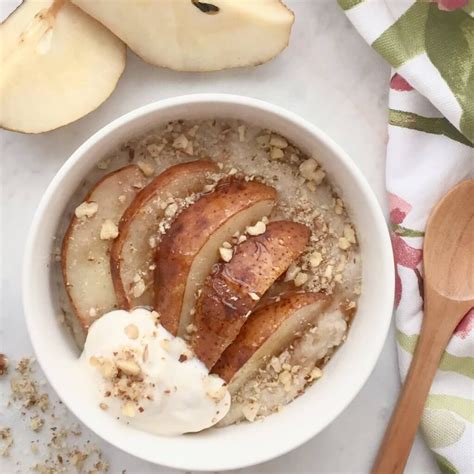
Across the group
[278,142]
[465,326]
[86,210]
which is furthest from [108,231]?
[465,326]

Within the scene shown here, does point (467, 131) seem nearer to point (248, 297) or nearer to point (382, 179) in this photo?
point (382, 179)

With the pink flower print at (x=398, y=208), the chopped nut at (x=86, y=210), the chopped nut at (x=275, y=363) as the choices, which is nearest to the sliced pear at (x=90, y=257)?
the chopped nut at (x=86, y=210)

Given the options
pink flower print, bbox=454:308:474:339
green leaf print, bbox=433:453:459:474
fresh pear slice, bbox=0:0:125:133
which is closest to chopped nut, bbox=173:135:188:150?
fresh pear slice, bbox=0:0:125:133

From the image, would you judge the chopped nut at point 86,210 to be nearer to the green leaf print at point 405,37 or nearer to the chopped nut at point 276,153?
the chopped nut at point 276,153

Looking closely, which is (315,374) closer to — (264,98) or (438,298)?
(438,298)

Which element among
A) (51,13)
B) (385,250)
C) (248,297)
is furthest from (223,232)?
(51,13)

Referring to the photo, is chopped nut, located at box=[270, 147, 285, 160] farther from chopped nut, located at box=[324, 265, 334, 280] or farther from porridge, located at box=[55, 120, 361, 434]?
chopped nut, located at box=[324, 265, 334, 280]

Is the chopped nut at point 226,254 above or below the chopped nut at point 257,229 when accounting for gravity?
below
